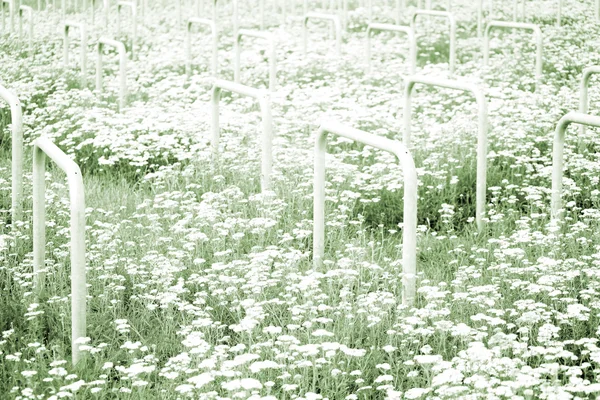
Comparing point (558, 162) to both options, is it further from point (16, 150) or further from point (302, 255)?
point (16, 150)

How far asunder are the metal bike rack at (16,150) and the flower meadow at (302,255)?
0.42 ft

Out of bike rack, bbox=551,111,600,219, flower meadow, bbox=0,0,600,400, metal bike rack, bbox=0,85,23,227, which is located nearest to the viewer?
flower meadow, bbox=0,0,600,400

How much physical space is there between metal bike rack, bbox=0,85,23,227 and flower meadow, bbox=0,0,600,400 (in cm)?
13

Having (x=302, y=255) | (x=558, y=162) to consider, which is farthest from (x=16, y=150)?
(x=558, y=162)

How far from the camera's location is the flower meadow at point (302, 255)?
3.93 metres

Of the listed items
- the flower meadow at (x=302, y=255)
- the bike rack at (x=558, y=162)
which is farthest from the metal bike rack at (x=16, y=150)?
the bike rack at (x=558, y=162)

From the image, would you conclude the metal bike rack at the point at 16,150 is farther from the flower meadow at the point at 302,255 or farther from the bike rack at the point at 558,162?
the bike rack at the point at 558,162

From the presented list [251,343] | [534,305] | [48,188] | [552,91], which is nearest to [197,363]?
[251,343]

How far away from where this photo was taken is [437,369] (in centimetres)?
375

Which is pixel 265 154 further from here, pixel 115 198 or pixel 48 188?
pixel 48 188

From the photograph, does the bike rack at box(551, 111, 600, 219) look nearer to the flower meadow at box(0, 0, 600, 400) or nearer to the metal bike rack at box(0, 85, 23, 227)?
the flower meadow at box(0, 0, 600, 400)

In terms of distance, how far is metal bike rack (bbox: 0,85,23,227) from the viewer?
5.76m

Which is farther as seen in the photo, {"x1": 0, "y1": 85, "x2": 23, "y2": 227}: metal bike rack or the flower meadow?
{"x1": 0, "y1": 85, "x2": 23, "y2": 227}: metal bike rack

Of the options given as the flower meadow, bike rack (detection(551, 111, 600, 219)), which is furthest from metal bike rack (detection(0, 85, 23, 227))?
bike rack (detection(551, 111, 600, 219))
